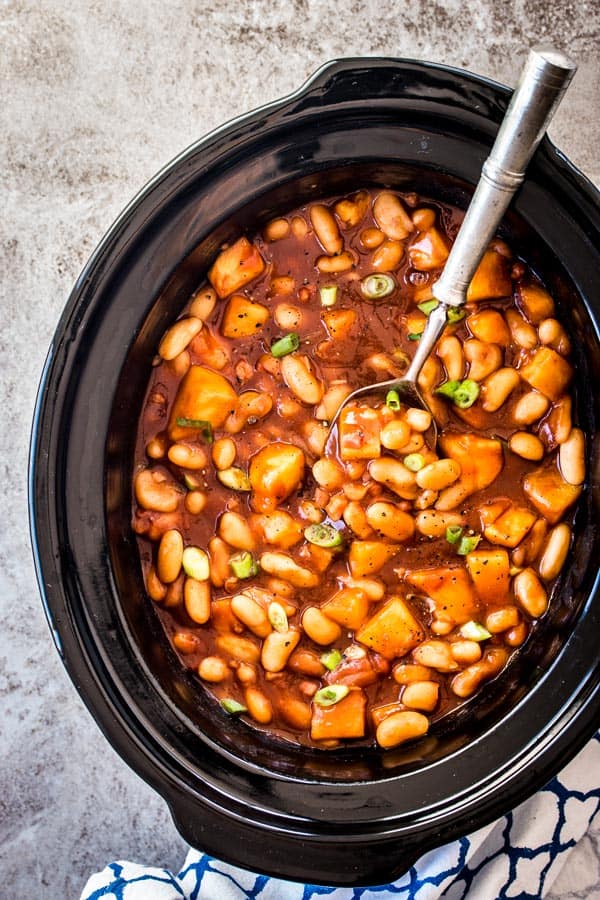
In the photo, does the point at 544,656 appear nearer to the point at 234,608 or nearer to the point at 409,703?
the point at 409,703

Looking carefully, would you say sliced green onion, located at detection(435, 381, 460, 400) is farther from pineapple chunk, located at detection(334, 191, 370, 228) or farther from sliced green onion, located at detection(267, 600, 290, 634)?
sliced green onion, located at detection(267, 600, 290, 634)

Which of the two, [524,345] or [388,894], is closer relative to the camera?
[524,345]

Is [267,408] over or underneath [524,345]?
underneath

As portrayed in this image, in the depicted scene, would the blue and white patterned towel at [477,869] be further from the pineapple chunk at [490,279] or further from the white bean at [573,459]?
the pineapple chunk at [490,279]

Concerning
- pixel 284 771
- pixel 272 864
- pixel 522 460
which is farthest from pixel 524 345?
pixel 272 864

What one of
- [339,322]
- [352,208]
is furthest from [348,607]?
[352,208]

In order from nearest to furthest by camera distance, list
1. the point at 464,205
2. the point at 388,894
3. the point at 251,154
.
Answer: the point at 251,154 < the point at 464,205 < the point at 388,894
